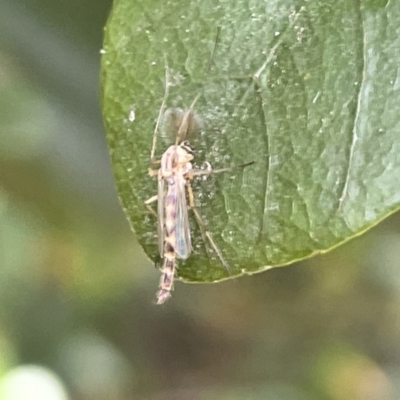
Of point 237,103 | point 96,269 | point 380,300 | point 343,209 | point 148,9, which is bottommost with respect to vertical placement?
point 380,300

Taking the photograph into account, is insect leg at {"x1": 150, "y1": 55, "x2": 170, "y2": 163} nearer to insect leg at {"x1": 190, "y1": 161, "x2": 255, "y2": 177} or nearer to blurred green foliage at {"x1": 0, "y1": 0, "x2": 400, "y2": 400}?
insect leg at {"x1": 190, "y1": 161, "x2": 255, "y2": 177}

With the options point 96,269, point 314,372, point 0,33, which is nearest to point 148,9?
point 0,33

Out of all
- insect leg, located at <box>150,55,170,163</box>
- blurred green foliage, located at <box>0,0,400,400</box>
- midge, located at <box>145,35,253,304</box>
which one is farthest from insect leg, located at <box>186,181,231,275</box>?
blurred green foliage, located at <box>0,0,400,400</box>

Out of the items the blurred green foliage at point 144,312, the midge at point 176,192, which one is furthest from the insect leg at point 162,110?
the blurred green foliage at point 144,312

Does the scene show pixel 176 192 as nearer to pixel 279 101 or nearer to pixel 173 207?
pixel 173 207

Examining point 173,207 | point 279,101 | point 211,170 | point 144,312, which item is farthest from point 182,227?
point 144,312

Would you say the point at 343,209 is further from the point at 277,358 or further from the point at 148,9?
the point at 277,358

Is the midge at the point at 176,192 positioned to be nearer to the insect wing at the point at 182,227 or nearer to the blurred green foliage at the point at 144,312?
the insect wing at the point at 182,227
